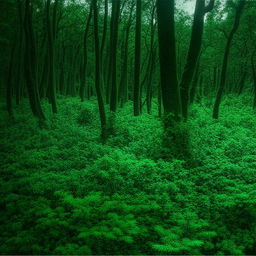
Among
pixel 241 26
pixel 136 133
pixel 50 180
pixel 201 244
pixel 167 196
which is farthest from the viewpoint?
pixel 241 26

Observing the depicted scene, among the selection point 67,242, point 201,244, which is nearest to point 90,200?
point 67,242

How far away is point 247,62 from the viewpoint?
27.4 metres

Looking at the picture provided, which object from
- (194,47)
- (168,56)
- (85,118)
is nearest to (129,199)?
(168,56)

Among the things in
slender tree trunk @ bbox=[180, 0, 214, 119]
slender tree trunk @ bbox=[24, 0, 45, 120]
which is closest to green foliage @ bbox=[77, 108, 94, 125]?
slender tree trunk @ bbox=[24, 0, 45, 120]

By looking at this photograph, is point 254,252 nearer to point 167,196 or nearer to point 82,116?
point 167,196

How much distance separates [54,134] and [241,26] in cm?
2009

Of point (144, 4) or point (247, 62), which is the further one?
point (247, 62)

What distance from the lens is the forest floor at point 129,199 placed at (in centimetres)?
502

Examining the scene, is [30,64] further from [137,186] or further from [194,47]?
[137,186]

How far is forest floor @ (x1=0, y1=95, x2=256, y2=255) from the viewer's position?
502cm

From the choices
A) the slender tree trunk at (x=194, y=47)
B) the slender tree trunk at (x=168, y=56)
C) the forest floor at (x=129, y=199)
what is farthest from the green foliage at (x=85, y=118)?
the slender tree trunk at (x=168, y=56)

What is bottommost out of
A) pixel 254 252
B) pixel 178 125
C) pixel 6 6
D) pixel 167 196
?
pixel 254 252

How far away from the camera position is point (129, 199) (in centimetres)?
664

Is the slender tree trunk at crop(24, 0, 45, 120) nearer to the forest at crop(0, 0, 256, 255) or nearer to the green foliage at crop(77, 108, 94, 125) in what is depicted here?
the forest at crop(0, 0, 256, 255)
